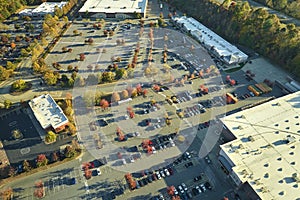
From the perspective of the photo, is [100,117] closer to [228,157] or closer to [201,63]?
[228,157]

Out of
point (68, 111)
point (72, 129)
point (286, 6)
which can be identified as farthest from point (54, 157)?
point (286, 6)

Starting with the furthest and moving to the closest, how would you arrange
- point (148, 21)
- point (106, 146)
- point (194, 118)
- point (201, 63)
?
1. point (148, 21)
2. point (201, 63)
3. point (194, 118)
4. point (106, 146)

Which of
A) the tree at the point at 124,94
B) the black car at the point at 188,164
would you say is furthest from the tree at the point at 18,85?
the black car at the point at 188,164

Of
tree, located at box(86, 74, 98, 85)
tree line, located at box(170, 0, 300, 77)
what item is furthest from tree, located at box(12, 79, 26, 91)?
tree line, located at box(170, 0, 300, 77)

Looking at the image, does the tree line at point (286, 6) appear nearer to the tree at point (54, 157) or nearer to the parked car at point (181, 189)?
the parked car at point (181, 189)

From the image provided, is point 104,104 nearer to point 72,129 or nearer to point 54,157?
point 72,129

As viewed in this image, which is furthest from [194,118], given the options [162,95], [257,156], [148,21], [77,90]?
[148,21]
